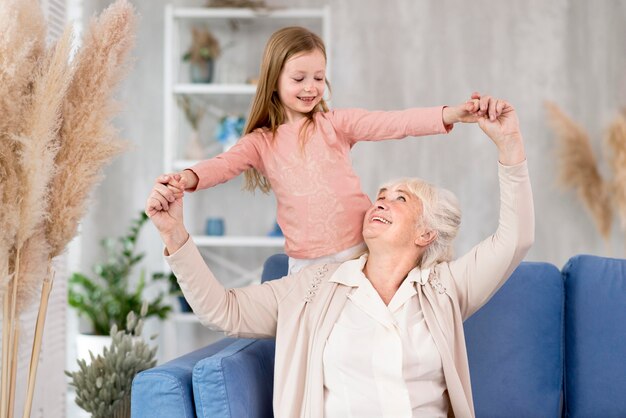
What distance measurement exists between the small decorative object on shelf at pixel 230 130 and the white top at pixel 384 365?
9.17 ft

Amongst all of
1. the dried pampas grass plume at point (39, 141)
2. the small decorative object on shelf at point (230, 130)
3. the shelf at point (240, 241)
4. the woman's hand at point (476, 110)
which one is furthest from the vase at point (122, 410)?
the small decorative object on shelf at point (230, 130)

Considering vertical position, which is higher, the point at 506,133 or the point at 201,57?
the point at 201,57

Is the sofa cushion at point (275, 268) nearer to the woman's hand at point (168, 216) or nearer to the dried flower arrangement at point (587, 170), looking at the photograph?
the woman's hand at point (168, 216)

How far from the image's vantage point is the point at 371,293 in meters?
2.09

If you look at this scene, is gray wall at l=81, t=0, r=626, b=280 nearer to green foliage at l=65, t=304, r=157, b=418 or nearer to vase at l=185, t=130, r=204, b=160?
vase at l=185, t=130, r=204, b=160

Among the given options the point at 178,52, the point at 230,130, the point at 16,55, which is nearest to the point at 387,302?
the point at 16,55

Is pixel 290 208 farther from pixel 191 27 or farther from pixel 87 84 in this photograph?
pixel 191 27

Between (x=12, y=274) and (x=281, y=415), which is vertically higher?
(x=12, y=274)

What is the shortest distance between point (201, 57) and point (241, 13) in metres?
0.35

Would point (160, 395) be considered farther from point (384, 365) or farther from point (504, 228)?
point (504, 228)

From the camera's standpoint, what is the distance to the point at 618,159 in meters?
4.72

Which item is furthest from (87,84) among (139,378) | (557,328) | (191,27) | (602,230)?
(602,230)

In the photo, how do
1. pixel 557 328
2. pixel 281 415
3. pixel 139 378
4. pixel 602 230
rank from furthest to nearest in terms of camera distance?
pixel 602 230 < pixel 557 328 < pixel 281 415 < pixel 139 378

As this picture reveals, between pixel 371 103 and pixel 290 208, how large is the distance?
116 inches
